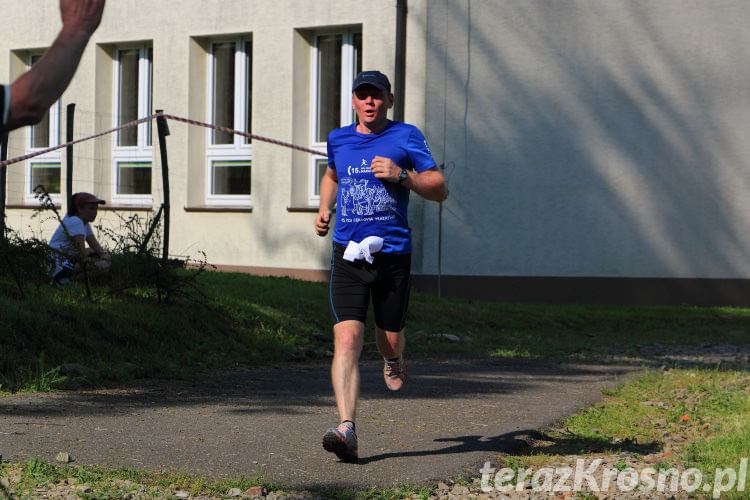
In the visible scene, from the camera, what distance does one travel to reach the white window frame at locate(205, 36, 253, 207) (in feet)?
64.4

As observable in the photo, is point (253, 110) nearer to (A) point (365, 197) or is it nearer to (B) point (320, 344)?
(B) point (320, 344)

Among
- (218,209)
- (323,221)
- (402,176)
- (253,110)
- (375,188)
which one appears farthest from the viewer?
(218,209)

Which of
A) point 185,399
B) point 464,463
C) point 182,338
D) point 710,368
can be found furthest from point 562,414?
point 182,338

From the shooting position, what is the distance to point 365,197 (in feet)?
19.6

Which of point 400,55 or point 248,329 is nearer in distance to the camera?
point 248,329

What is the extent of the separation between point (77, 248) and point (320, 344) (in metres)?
2.72

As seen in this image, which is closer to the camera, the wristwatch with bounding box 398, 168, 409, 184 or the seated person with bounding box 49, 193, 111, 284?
the wristwatch with bounding box 398, 168, 409, 184

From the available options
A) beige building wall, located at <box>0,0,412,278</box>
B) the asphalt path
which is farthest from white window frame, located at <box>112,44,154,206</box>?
the asphalt path

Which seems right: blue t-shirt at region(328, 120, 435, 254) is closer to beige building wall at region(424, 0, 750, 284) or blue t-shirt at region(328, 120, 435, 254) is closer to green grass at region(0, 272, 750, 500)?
green grass at region(0, 272, 750, 500)

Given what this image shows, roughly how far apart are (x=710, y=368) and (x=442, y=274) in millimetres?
7763

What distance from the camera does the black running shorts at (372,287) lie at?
604 cm

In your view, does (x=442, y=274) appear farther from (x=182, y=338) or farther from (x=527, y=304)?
(x=182, y=338)

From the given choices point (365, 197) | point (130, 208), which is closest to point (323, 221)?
point (365, 197)

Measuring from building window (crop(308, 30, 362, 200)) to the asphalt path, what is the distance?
950 cm
